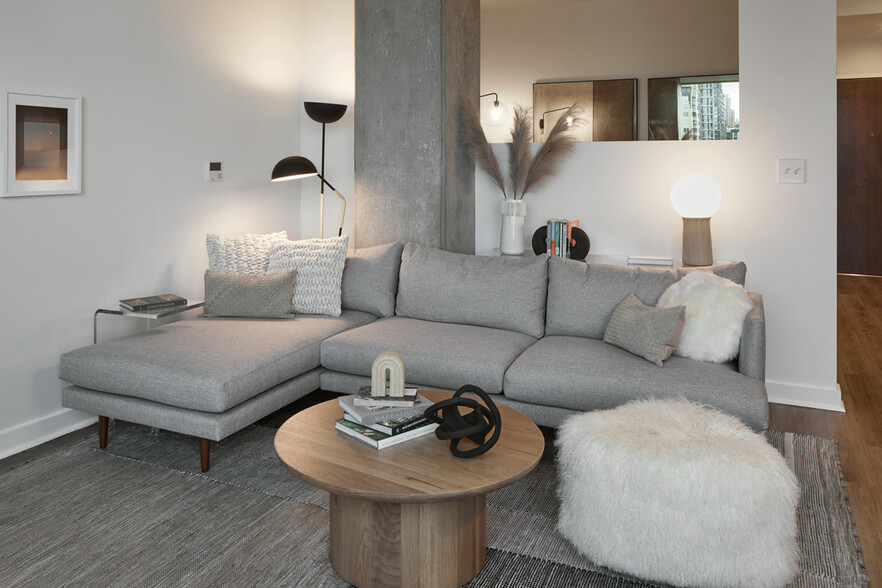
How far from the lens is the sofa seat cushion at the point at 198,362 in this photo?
2.87 m

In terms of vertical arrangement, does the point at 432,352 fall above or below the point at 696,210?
below

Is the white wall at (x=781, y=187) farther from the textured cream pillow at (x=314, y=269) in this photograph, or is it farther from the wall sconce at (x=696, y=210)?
the textured cream pillow at (x=314, y=269)

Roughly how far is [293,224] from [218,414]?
2279 mm

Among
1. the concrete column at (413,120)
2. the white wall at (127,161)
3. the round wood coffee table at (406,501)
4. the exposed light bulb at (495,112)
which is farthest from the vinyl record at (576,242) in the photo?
the exposed light bulb at (495,112)

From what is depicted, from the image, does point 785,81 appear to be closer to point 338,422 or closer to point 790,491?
point 790,491

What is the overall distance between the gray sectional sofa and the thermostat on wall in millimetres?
956

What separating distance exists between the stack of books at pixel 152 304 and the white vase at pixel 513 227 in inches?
73.8

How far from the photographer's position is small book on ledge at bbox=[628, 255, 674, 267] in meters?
4.07

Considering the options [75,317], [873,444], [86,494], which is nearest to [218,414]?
[86,494]

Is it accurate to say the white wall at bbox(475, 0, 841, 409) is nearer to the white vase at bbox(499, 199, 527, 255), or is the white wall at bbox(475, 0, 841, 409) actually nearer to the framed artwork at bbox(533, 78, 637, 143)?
the white vase at bbox(499, 199, 527, 255)

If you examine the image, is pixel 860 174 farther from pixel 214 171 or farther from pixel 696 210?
pixel 214 171

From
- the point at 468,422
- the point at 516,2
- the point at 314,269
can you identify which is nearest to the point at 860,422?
the point at 468,422

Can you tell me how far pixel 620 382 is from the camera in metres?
2.82

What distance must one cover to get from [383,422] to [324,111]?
264cm
